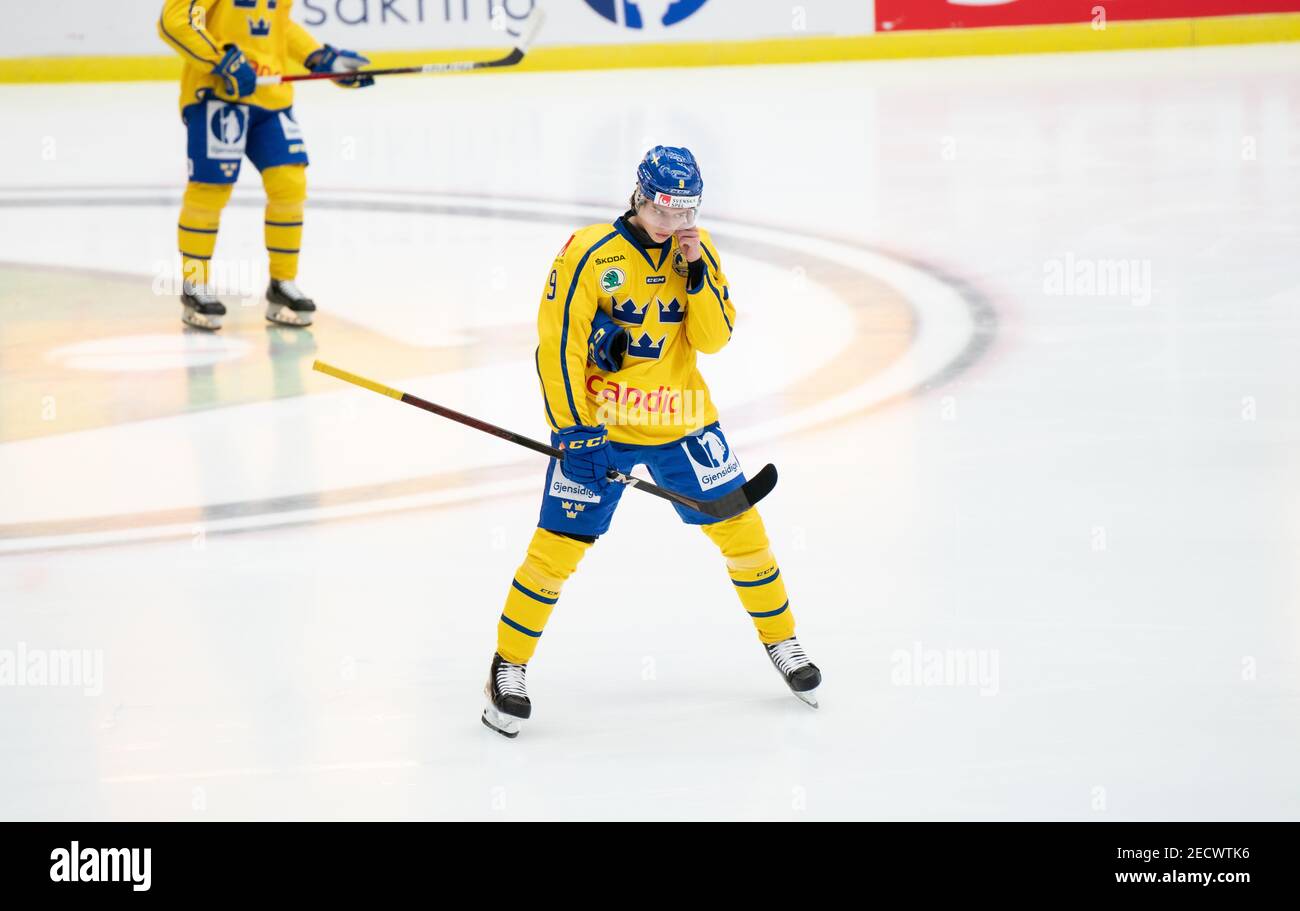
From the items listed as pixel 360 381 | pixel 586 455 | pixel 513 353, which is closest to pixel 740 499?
pixel 586 455

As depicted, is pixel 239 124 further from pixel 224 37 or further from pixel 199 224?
pixel 199 224

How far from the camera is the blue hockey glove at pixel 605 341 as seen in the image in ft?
12.4

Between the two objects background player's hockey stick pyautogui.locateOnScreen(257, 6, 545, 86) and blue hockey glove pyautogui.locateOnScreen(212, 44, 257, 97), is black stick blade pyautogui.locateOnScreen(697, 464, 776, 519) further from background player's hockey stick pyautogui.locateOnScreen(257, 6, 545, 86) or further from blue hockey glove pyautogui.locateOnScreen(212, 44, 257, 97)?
blue hockey glove pyautogui.locateOnScreen(212, 44, 257, 97)

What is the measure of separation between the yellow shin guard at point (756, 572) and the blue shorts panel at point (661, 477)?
0.06m

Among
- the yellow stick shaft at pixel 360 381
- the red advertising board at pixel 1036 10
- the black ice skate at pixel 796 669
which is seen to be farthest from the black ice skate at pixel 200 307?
the red advertising board at pixel 1036 10

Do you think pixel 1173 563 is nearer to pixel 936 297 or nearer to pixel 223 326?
pixel 936 297

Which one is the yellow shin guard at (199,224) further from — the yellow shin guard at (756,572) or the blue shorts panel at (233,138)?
the yellow shin guard at (756,572)

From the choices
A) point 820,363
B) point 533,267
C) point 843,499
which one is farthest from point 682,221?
point 533,267

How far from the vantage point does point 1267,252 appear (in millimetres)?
7906

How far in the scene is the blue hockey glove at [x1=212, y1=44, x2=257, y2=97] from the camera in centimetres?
706

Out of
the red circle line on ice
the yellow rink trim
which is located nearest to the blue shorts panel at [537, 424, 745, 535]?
the red circle line on ice

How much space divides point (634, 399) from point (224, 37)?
13.6 feet

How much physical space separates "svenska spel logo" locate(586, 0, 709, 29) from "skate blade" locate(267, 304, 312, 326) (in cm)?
738

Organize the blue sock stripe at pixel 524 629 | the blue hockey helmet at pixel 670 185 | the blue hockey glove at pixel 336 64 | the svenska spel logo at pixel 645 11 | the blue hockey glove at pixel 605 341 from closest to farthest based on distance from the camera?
the blue hockey helmet at pixel 670 185 < the blue hockey glove at pixel 605 341 < the blue sock stripe at pixel 524 629 < the blue hockey glove at pixel 336 64 < the svenska spel logo at pixel 645 11
